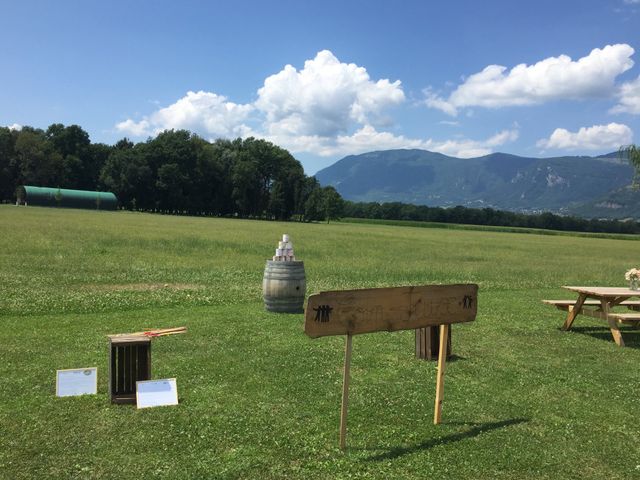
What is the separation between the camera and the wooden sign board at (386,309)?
4828 millimetres

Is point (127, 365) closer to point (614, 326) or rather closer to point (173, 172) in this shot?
point (614, 326)

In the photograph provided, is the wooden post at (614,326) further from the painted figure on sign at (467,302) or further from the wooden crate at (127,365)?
the wooden crate at (127,365)

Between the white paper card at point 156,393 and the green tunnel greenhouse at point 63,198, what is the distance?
10339 centimetres

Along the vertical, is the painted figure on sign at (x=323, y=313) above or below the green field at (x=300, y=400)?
above

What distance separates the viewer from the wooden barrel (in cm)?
1188

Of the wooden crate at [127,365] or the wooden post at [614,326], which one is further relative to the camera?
the wooden post at [614,326]

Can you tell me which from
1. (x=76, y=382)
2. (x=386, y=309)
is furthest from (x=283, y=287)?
(x=386, y=309)

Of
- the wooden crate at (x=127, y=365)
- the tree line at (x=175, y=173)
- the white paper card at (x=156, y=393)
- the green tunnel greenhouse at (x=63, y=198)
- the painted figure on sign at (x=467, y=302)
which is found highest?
the tree line at (x=175, y=173)

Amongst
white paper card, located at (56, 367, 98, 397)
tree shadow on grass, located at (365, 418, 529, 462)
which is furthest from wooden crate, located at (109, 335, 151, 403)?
tree shadow on grass, located at (365, 418, 529, 462)

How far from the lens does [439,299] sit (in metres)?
5.77

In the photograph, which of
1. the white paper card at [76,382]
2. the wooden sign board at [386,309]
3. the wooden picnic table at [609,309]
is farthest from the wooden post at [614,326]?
the white paper card at [76,382]

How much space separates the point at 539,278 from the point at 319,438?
2071cm

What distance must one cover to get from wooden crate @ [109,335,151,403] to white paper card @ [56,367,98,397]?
0.36m

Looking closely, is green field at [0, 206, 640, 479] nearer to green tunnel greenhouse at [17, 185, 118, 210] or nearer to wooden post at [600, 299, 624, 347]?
wooden post at [600, 299, 624, 347]
